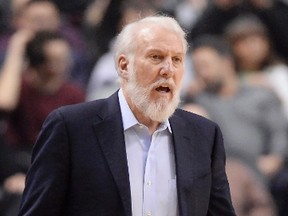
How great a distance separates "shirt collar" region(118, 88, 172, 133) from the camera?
2.89m

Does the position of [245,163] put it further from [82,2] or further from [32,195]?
[32,195]

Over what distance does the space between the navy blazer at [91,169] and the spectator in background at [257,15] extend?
347 centimetres

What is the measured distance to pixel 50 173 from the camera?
8.98ft

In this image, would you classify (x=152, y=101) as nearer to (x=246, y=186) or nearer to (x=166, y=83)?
(x=166, y=83)

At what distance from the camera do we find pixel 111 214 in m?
2.74

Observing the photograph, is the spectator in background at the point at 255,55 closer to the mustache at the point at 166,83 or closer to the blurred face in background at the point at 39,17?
the blurred face in background at the point at 39,17

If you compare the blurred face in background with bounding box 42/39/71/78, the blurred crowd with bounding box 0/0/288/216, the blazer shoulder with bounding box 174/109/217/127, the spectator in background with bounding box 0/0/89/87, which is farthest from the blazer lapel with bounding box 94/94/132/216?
the spectator in background with bounding box 0/0/89/87

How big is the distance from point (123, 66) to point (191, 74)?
307cm

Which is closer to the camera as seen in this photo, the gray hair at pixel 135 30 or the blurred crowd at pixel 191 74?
the gray hair at pixel 135 30

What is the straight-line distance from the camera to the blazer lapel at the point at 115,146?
9.01ft

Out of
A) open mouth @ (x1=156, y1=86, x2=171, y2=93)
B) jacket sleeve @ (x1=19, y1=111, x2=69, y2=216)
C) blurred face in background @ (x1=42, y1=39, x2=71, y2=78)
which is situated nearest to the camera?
jacket sleeve @ (x1=19, y1=111, x2=69, y2=216)

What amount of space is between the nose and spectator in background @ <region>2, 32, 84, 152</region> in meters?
2.91

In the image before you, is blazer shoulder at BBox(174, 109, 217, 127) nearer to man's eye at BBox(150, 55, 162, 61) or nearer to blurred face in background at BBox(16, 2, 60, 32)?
man's eye at BBox(150, 55, 162, 61)

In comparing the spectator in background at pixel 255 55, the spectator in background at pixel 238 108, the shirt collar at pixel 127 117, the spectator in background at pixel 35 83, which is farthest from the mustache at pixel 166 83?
the spectator in background at pixel 255 55
